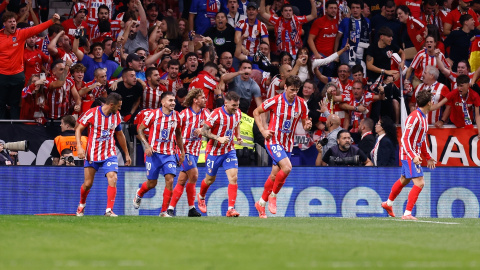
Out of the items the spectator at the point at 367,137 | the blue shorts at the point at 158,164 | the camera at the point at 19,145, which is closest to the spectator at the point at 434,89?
the spectator at the point at 367,137

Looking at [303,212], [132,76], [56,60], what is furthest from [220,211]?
[56,60]

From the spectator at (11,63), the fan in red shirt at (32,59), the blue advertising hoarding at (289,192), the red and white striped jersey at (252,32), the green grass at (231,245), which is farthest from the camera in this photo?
the red and white striped jersey at (252,32)

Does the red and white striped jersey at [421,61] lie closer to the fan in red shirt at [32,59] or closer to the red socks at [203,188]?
the red socks at [203,188]

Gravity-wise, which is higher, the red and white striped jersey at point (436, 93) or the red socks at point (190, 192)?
the red and white striped jersey at point (436, 93)

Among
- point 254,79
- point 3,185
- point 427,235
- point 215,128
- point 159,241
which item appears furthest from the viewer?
point 254,79

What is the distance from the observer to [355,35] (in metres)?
21.6

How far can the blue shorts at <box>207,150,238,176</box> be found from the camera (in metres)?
15.6

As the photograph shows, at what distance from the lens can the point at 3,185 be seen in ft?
57.0

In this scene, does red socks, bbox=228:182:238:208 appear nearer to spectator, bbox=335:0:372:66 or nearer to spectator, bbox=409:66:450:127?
spectator, bbox=409:66:450:127

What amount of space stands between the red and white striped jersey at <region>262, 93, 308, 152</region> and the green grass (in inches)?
94.1

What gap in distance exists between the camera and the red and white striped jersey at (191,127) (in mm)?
16239

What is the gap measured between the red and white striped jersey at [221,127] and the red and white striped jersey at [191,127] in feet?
1.71

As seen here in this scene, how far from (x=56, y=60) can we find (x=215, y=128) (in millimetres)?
4381

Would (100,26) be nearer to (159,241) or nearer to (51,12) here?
(51,12)
